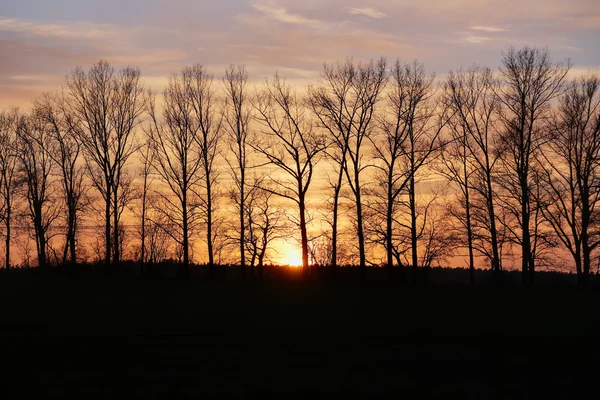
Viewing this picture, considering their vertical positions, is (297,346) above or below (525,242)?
below

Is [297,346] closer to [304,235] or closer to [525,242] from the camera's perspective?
[304,235]

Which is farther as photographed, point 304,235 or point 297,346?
point 304,235

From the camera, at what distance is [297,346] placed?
57.5 ft

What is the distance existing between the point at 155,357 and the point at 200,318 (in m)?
7.57

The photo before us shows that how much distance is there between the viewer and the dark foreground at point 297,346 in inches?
519

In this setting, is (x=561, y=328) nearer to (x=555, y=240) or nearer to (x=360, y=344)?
(x=360, y=344)

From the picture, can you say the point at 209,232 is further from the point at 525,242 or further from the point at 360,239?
the point at 525,242

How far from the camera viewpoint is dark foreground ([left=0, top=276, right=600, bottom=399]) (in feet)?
43.2

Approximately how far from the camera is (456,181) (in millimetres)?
52031

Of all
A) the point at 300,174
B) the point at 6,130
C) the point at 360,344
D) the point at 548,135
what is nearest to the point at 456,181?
the point at 548,135

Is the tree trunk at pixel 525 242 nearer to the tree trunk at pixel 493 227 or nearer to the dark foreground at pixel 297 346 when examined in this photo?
the tree trunk at pixel 493 227

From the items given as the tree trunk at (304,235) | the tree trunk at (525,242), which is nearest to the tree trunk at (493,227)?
the tree trunk at (525,242)

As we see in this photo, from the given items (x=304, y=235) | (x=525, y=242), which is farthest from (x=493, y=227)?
(x=304, y=235)

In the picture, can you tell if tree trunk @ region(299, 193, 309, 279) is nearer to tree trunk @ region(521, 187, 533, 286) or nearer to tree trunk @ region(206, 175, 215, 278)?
tree trunk @ region(206, 175, 215, 278)
